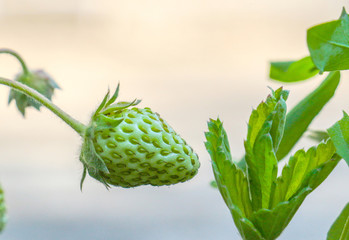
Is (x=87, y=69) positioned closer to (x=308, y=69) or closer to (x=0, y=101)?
(x=0, y=101)

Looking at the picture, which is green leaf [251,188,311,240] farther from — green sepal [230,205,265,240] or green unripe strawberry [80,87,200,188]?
green unripe strawberry [80,87,200,188]

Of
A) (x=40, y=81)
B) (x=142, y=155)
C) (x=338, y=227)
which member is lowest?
(x=338, y=227)

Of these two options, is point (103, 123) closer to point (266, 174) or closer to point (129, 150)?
point (129, 150)

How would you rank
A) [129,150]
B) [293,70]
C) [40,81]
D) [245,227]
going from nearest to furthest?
[245,227]
[129,150]
[293,70]
[40,81]

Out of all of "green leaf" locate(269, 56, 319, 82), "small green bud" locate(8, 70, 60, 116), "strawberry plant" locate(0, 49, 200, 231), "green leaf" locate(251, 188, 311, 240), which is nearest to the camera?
"green leaf" locate(251, 188, 311, 240)

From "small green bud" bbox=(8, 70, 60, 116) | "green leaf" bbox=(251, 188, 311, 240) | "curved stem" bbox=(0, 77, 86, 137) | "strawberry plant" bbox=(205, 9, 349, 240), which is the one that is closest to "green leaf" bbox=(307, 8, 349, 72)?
"strawberry plant" bbox=(205, 9, 349, 240)

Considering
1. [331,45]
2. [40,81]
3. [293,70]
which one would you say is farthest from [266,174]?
[40,81]
